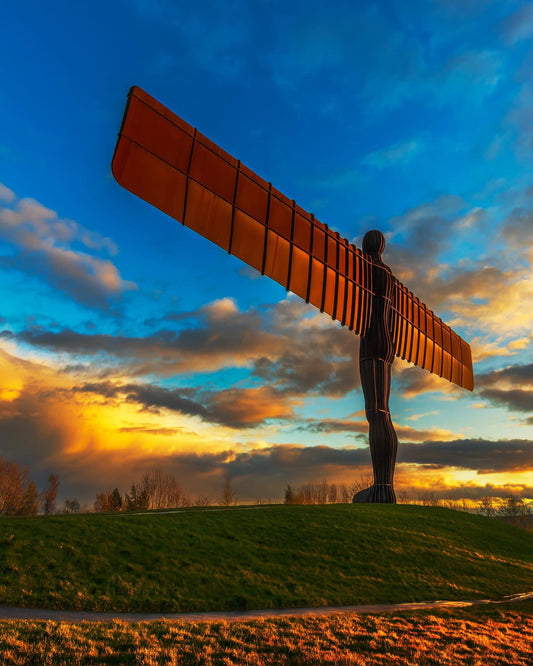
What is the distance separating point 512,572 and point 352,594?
380 inches

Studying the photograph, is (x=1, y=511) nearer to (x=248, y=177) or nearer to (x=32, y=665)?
(x=248, y=177)

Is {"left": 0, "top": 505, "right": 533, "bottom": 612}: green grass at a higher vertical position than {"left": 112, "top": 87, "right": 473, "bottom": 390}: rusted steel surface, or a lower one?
lower

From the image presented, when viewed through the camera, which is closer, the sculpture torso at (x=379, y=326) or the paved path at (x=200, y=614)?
the paved path at (x=200, y=614)

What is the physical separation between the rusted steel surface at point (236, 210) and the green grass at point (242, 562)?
949 centimetres

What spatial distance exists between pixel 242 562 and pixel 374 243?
19.4 metres

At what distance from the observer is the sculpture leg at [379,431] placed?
85.8 ft

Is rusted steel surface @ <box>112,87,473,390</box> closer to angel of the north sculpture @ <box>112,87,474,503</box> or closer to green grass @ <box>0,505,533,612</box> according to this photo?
angel of the north sculpture @ <box>112,87,474,503</box>

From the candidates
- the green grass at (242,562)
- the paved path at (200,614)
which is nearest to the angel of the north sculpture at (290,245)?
the green grass at (242,562)

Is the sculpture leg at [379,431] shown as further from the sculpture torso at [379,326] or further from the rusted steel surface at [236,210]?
the rusted steel surface at [236,210]

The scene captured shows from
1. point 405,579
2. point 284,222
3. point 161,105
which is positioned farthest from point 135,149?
point 405,579

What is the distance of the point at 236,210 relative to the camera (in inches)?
709

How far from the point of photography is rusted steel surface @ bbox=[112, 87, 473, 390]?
1516 cm

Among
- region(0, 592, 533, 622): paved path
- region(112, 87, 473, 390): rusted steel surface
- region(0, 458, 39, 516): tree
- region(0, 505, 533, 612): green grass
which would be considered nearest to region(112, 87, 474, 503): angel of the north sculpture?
region(112, 87, 473, 390): rusted steel surface

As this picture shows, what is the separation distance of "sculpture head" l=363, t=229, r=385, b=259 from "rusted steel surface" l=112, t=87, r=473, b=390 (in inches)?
93.2
